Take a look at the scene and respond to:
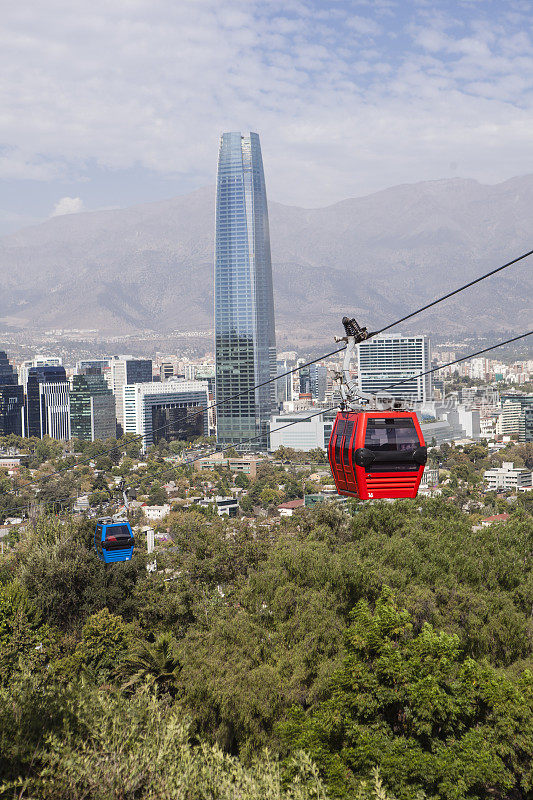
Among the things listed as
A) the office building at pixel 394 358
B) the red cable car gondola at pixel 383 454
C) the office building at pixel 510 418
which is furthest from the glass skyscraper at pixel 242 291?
the red cable car gondola at pixel 383 454

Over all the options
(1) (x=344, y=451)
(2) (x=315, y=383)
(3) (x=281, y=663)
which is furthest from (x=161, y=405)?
(1) (x=344, y=451)

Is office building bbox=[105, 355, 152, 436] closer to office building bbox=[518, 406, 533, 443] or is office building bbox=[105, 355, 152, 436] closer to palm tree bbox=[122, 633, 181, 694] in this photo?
office building bbox=[518, 406, 533, 443]

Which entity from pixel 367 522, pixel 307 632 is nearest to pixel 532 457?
pixel 367 522

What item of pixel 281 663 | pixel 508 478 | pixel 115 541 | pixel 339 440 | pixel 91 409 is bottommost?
pixel 508 478

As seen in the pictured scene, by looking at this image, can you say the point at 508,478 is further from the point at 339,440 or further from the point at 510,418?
the point at 339,440

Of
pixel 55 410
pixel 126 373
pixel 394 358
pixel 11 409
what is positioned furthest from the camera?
pixel 126 373

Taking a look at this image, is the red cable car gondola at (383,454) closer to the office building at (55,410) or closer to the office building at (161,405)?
the office building at (161,405)

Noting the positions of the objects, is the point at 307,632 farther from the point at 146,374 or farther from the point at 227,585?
the point at 146,374
